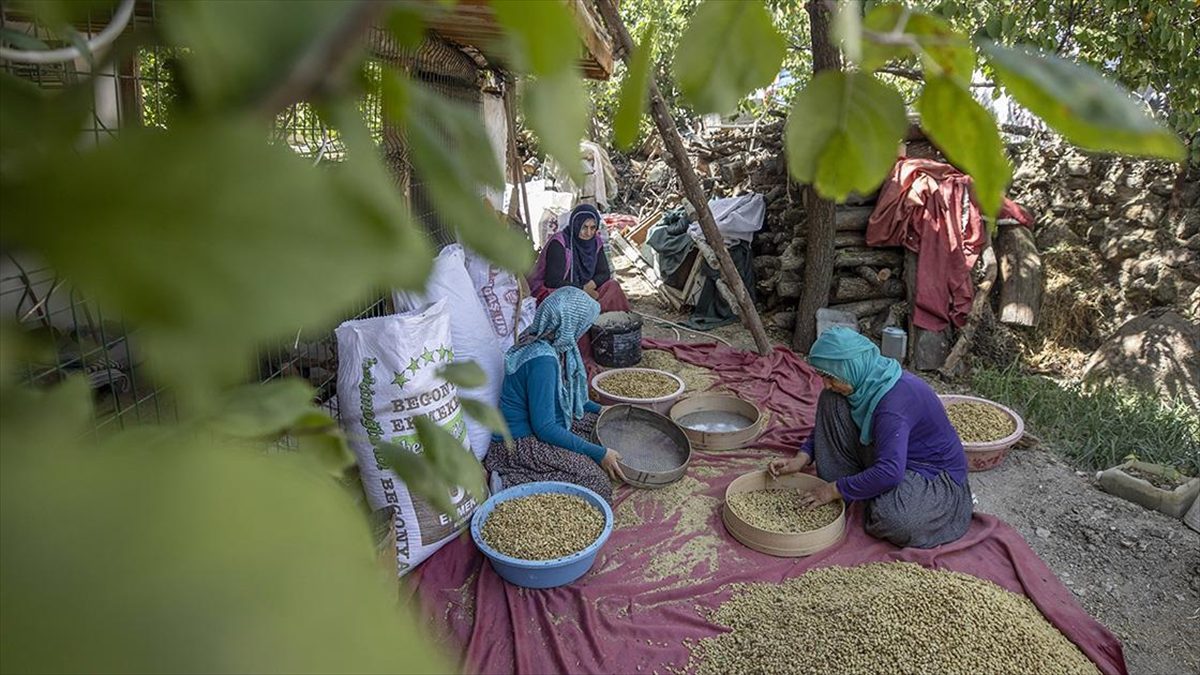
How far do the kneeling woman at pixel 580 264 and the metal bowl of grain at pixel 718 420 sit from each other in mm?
1626

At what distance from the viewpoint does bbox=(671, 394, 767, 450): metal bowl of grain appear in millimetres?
4045

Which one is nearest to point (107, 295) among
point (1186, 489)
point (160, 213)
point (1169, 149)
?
point (160, 213)

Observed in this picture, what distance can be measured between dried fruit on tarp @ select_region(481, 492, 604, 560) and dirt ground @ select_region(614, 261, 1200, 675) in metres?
2.04

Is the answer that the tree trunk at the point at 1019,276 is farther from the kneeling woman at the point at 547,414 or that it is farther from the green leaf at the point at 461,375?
the green leaf at the point at 461,375

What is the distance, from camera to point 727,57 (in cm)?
32

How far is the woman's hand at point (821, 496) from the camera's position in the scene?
3.25m

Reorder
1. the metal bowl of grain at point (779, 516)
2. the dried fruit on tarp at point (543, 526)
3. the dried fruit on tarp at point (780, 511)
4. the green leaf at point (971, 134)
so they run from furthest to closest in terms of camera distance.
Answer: the dried fruit on tarp at point (780, 511) → the metal bowl of grain at point (779, 516) → the dried fruit on tarp at point (543, 526) → the green leaf at point (971, 134)

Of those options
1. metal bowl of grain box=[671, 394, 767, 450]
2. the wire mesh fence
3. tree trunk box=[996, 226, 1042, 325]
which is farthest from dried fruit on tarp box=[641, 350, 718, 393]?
the wire mesh fence

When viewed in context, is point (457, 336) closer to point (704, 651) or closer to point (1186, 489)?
point (704, 651)

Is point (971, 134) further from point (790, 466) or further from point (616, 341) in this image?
→ point (616, 341)

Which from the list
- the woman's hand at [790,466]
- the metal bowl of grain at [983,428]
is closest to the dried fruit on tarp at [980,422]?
the metal bowl of grain at [983,428]

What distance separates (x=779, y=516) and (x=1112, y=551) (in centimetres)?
152

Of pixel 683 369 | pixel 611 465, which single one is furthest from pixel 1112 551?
pixel 683 369

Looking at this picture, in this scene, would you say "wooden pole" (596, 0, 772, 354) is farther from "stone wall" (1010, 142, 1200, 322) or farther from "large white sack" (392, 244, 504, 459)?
"stone wall" (1010, 142, 1200, 322)
